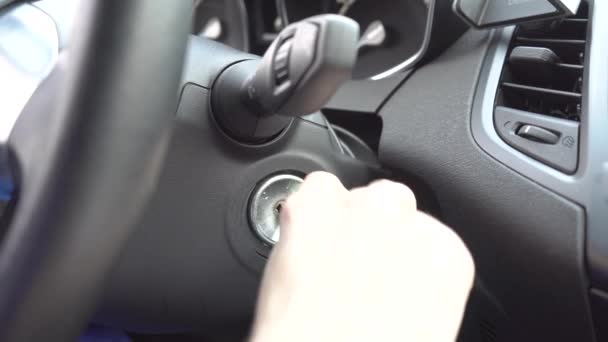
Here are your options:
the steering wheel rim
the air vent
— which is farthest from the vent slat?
the steering wheel rim

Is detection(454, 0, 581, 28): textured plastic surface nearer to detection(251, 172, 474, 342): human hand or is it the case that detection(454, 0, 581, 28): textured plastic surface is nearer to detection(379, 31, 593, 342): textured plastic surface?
detection(379, 31, 593, 342): textured plastic surface

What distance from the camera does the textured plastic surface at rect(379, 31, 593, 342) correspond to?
26.8 inches

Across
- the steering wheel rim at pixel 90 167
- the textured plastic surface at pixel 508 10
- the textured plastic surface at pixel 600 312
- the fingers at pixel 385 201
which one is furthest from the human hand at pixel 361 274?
the textured plastic surface at pixel 508 10

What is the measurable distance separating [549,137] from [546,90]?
3.1 inches

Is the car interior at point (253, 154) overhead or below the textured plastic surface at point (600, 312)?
overhead

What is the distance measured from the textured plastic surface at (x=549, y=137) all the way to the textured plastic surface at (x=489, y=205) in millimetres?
34

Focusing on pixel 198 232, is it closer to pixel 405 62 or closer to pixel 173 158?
pixel 173 158

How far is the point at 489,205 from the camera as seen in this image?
0.74m

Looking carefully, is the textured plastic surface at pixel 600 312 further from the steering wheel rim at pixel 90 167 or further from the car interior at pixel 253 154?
the steering wheel rim at pixel 90 167

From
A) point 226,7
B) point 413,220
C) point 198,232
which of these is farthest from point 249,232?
point 226,7

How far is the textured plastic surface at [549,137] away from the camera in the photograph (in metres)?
0.68

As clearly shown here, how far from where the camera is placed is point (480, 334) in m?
0.85

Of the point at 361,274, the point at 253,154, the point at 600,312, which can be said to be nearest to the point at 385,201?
the point at 361,274

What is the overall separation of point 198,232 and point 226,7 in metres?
0.94
